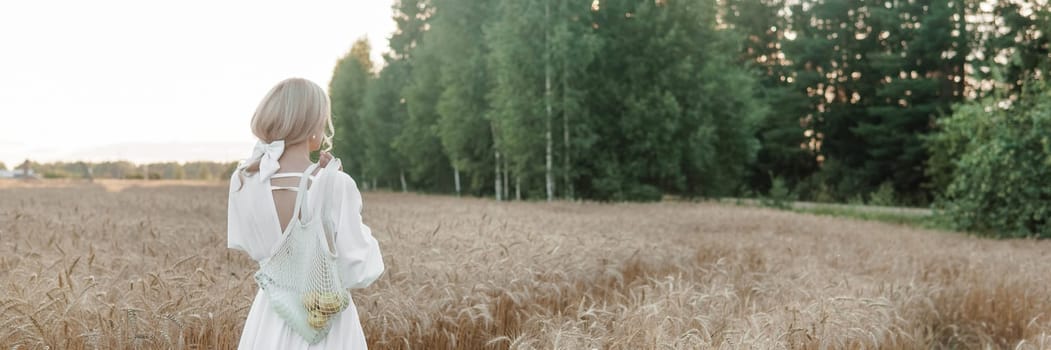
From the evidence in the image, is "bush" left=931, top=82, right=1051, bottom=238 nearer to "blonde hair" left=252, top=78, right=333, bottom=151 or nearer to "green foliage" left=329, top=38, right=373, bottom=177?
"blonde hair" left=252, top=78, right=333, bottom=151

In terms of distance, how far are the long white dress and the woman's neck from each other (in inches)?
3.6

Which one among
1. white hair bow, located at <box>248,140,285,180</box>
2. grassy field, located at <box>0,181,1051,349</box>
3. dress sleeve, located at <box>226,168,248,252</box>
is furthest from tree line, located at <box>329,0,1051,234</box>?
white hair bow, located at <box>248,140,285,180</box>

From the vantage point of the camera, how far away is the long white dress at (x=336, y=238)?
2.62 m

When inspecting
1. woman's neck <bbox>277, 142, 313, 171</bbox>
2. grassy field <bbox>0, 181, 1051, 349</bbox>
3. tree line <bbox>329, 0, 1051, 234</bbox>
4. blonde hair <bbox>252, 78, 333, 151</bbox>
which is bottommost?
grassy field <bbox>0, 181, 1051, 349</bbox>

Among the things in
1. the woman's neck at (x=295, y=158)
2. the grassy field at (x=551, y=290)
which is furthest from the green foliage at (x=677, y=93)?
the woman's neck at (x=295, y=158)

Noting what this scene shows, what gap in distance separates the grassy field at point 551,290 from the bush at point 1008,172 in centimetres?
469

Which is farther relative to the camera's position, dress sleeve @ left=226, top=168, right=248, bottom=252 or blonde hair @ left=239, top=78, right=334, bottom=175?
dress sleeve @ left=226, top=168, right=248, bottom=252

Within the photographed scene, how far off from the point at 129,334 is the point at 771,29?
4412 centimetres

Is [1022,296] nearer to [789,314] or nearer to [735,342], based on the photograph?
[789,314]

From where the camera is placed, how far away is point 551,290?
5.77 m

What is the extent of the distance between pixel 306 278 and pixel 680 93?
Answer: 72.8ft

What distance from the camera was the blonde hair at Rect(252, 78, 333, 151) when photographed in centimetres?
259

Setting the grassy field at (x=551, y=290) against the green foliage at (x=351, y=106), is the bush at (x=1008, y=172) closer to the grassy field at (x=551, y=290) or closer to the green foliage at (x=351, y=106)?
the grassy field at (x=551, y=290)

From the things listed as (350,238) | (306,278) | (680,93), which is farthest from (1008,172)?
(306,278)
